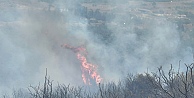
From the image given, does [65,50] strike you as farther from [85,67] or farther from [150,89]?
[150,89]

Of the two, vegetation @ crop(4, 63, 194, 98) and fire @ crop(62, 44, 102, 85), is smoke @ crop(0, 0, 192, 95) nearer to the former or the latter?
fire @ crop(62, 44, 102, 85)

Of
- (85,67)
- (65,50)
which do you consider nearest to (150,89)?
(85,67)

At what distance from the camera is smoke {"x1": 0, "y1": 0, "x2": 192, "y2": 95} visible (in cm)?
7912

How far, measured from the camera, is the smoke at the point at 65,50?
79.1m

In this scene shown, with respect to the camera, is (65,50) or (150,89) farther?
(65,50)

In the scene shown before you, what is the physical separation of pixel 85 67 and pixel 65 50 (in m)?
8.20

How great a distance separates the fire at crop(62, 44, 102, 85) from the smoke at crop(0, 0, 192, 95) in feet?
3.75

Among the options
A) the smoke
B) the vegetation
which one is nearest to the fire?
the smoke

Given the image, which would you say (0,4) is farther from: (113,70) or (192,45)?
(192,45)

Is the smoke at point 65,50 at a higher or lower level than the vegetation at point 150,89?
lower

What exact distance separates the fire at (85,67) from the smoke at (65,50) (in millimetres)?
1144

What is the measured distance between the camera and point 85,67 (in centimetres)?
7450

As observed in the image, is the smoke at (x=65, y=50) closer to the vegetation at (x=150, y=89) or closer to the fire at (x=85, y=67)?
the fire at (x=85, y=67)

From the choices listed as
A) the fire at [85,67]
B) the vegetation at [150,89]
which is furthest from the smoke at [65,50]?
the vegetation at [150,89]
